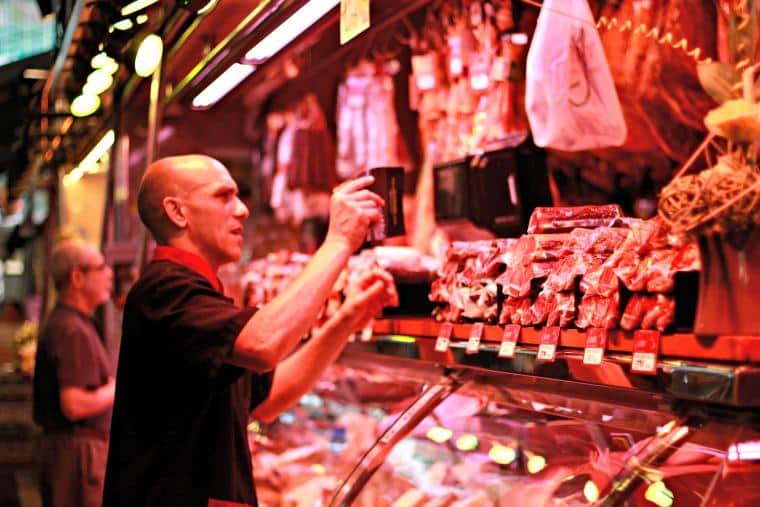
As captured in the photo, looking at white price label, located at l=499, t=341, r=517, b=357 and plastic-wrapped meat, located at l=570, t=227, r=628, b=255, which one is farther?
white price label, located at l=499, t=341, r=517, b=357

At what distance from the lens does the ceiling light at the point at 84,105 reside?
461 cm

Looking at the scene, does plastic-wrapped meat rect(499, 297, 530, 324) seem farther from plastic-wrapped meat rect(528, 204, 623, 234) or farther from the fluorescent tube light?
the fluorescent tube light

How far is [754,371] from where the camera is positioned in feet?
5.27

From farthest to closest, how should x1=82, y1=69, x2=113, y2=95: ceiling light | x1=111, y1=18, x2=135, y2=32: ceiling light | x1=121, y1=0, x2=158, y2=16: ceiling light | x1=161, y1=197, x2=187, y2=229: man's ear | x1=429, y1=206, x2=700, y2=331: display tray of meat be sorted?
1. x1=82, y1=69, x2=113, y2=95: ceiling light
2. x1=111, y1=18, x2=135, y2=32: ceiling light
3. x1=121, y1=0, x2=158, y2=16: ceiling light
4. x1=161, y1=197, x2=187, y2=229: man's ear
5. x1=429, y1=206, x2=700, y2=331: display tray of meat

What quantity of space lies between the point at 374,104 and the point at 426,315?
1.94 meters

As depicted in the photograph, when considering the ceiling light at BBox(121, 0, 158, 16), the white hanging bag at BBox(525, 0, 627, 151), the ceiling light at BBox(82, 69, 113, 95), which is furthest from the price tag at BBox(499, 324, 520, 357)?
the ceiling light at BBox(82, 69, 113, 95)

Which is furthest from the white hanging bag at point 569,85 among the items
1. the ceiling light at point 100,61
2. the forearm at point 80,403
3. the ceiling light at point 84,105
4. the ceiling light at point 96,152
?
the ceiling light at point 96,152

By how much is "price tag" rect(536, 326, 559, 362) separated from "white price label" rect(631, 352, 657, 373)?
0.29 metres

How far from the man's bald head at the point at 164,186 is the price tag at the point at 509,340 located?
0.85m

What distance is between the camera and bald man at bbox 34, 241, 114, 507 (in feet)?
14.0

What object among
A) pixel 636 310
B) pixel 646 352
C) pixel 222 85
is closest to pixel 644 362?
pixel 646 352

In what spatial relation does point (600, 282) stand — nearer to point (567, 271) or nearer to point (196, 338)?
point (567, 271)

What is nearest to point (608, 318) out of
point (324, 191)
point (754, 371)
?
point (754, 371)

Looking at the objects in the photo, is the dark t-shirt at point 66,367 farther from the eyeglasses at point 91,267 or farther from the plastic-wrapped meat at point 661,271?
the plastic-wrapped meat at point 661,271
